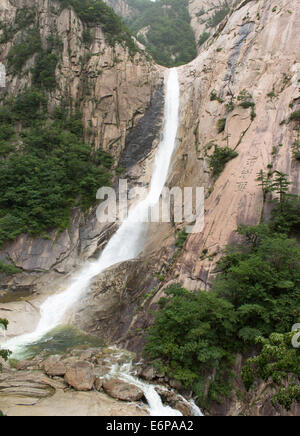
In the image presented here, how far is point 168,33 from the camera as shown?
47625mm

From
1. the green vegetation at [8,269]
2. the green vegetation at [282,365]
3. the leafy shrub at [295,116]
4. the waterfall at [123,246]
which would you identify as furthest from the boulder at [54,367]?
the leafy shrub at [295,116]

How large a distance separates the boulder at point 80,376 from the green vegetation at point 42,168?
37.1 feet

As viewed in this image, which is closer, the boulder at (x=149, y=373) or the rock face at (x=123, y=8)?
the boulder at (x=149, y=373)

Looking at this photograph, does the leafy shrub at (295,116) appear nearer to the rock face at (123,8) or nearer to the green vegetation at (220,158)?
the green vegetation at (220,158)

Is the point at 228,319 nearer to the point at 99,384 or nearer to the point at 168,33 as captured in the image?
the point at 99,384

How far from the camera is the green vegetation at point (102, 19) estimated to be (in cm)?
2820

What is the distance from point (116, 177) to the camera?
2341 centimetres

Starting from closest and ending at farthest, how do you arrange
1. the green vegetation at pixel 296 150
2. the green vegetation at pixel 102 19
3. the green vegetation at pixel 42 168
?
the green vegetation at pixel 296 150
the green vegetation at pixel 42 168
the green vegetation at pixel 102 19

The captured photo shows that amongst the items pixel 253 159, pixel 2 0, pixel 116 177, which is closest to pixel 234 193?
pixel 253 159

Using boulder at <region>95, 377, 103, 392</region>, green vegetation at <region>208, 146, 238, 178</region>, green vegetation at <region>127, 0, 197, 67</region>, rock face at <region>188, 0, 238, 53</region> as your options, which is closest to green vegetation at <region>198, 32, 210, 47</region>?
rock face at <region>188, 0, 238, 53</region>

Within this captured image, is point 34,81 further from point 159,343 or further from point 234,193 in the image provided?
point 159,343

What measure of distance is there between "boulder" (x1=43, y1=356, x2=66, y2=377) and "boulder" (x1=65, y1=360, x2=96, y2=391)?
0.28 metres

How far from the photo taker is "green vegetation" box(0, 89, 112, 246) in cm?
1905

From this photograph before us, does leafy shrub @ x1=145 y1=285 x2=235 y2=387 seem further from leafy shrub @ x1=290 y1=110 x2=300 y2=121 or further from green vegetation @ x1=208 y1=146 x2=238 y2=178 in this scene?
leafy shrub @ x1=290 y1=110 x2=300 y2=121
